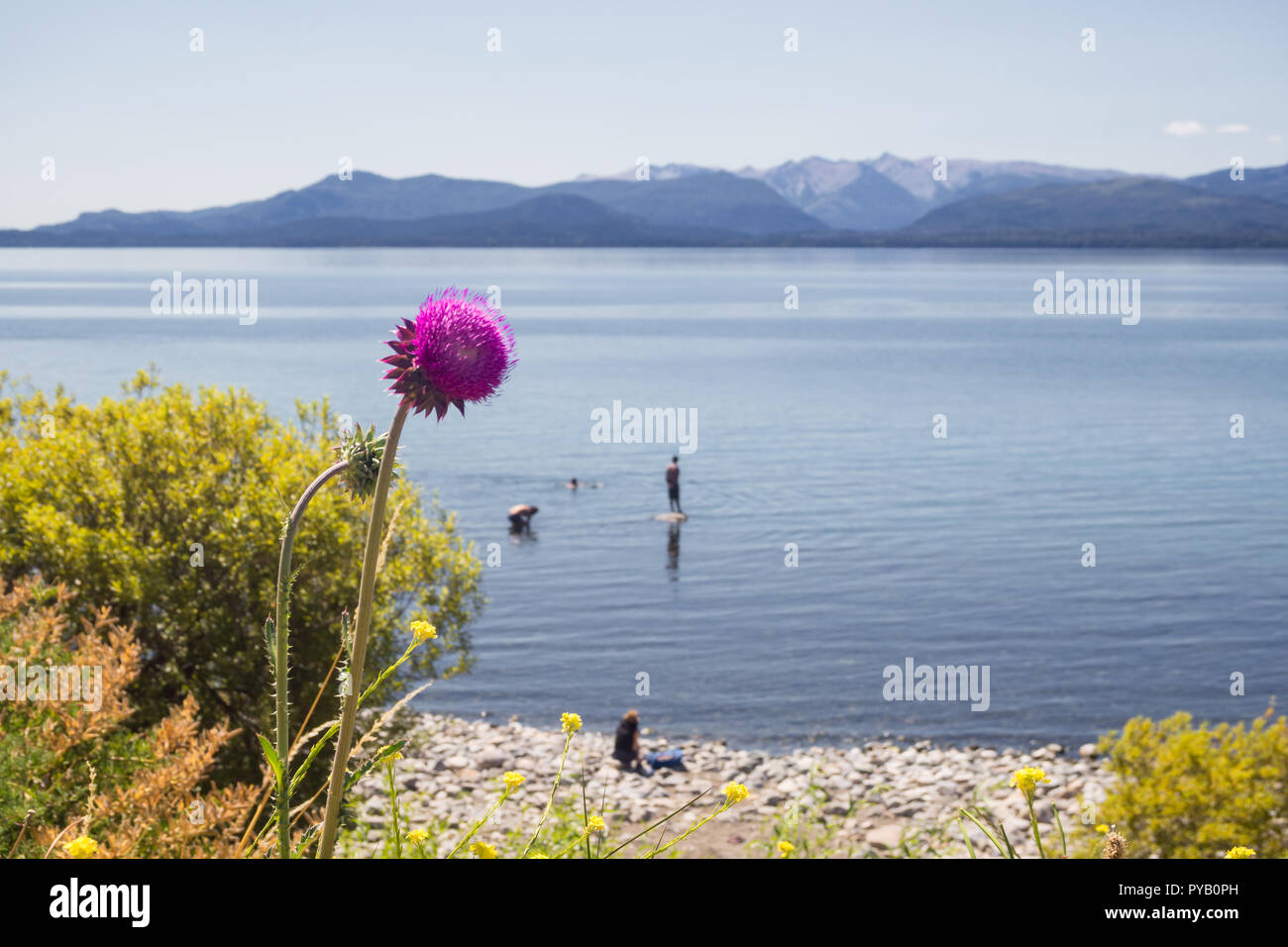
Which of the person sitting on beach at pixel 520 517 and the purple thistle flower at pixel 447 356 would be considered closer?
the purple thistle flower at pixel 447 356

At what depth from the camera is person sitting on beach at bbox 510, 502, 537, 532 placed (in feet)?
145

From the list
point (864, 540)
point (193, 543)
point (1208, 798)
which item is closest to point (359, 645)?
point (193, 543)

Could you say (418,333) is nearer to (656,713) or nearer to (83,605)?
(83,605)

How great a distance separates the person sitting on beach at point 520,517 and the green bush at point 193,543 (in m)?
29.2

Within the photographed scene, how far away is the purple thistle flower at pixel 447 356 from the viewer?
9.43 ft

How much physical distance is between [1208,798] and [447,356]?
12524mm

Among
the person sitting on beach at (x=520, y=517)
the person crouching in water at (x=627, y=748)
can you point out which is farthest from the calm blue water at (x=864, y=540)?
the person crouching in water at (x=627, y=748)

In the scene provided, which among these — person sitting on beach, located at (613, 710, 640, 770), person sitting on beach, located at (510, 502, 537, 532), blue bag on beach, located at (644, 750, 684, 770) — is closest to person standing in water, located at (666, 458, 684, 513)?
person sitting on beach, located at (510, 502, 537, 532)

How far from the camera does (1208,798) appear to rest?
1260 cm

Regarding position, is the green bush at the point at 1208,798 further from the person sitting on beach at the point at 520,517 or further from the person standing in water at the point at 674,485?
the person standing in water at the point at 674,485

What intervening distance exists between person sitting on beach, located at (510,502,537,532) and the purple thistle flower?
4134 centimetres

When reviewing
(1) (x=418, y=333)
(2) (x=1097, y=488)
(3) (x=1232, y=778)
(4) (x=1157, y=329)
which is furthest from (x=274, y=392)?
(4) (x=1157, y=329)

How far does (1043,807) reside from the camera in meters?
20.3

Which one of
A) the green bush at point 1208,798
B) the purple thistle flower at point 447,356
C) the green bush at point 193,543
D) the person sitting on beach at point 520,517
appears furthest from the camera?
the person sitting on beach at point 520,517
